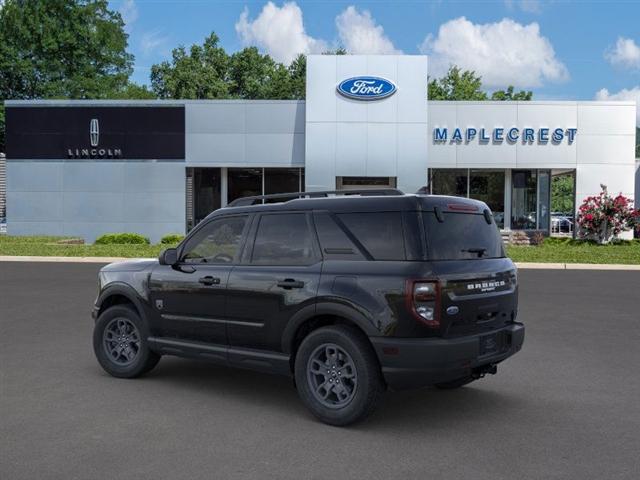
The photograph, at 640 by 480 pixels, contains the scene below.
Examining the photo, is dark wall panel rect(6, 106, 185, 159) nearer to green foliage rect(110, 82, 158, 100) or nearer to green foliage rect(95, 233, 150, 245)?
green foliage rect(95, 233, 150, 245)

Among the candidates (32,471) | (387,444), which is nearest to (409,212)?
(387,444)

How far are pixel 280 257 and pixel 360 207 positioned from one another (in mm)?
867

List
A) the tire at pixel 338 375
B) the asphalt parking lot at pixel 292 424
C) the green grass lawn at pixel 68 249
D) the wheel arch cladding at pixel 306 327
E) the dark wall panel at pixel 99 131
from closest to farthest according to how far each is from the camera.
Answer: the asphalt parking lot at pixel 292 424 → the tire at pixel 338 375 → the wheel arch cladding at pixel 306 327 → the green grass lawn at pixel 68 249 → the dark wall panel at pixel 99 131

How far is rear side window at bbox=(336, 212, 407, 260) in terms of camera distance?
5.19m

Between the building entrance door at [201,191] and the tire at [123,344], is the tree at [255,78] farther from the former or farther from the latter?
the tire at [123,344]

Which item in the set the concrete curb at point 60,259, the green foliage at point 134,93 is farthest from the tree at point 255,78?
the concrete curb at point 60,259

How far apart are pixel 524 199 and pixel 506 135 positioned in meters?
3.06

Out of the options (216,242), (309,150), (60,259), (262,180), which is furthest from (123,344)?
(262,180)

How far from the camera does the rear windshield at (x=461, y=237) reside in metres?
5.22

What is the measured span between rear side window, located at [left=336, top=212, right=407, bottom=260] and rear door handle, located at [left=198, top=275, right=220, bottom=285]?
4.54 feet

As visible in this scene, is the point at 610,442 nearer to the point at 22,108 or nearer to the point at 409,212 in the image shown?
the point at 409,212

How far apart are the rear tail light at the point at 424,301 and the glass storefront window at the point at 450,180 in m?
24.1

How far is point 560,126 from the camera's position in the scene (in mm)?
27625

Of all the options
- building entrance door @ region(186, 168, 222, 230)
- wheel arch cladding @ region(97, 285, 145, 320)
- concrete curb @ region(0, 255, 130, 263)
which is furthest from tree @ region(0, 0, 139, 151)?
wheel arch cladding @ region(97, 285, 145, 320)
